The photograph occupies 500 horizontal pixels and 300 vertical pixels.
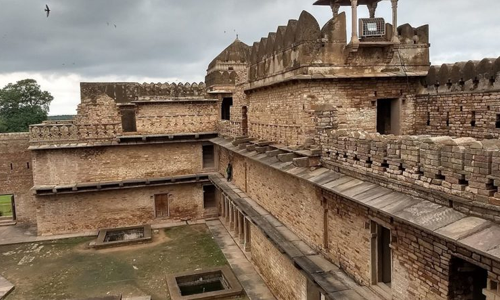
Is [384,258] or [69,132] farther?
[69,132]

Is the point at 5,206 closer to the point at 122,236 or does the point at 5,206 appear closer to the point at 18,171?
the point at 18,171

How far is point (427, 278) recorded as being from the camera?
21.2 feet

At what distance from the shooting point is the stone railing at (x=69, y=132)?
1948 cm

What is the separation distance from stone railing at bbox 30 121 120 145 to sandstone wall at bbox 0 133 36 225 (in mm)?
2087

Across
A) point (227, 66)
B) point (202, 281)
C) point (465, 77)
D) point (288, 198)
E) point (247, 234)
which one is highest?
point (227, 66)

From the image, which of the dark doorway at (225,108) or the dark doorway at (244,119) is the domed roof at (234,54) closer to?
the dark doorway at (225,108)

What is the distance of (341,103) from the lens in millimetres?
11430

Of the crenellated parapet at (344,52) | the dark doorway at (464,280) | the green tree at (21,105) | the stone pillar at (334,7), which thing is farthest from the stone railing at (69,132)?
the green tree at (21,105)

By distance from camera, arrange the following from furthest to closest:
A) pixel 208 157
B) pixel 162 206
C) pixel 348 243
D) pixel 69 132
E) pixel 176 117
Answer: pixel 208 157, pixel 176 117, pixel 162 206, pixel 69 132, pixel 348 243

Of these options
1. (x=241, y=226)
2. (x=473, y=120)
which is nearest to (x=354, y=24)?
(x=473, y=120)

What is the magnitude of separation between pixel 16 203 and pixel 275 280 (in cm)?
1551

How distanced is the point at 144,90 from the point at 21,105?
112 feet

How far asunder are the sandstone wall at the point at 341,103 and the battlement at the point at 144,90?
1167 cm

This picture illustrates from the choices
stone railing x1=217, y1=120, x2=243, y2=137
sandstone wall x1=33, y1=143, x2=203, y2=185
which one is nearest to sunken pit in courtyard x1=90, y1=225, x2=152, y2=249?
sandstone wall x1=33, y1=143, x2=203, y2=185
